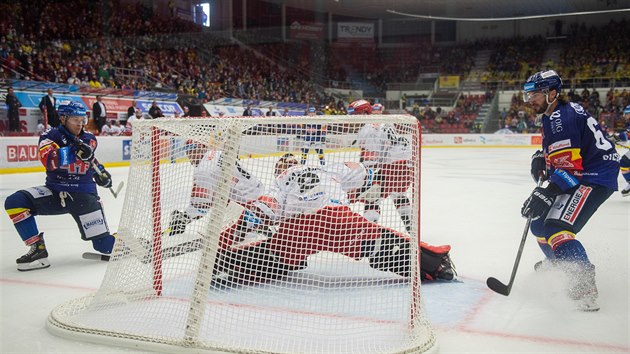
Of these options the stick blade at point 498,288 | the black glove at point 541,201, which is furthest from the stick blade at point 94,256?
the black glove at point 541,201

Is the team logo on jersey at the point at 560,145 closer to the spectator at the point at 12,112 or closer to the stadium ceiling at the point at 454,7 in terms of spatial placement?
the spectator at the point at 12,112

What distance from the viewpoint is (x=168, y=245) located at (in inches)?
99.0

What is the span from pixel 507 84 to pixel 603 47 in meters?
4.78

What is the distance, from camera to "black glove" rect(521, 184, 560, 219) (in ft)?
8.68

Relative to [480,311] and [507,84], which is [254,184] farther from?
[507,84]

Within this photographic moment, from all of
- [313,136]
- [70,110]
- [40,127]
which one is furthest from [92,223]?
[40,127]

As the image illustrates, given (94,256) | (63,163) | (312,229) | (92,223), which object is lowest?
(94,256)

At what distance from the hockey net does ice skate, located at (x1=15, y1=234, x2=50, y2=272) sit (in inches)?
39.2

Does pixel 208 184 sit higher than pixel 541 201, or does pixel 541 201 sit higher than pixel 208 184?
pixel 208 184

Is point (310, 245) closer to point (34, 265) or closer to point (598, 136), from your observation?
point (598, 136)

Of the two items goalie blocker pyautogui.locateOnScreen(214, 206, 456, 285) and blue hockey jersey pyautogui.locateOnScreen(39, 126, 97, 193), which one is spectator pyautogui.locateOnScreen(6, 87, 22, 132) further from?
goalie blocker pyautogui.locateOnScreen(214, 206, 456, 285)

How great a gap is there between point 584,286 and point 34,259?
9.93 feet

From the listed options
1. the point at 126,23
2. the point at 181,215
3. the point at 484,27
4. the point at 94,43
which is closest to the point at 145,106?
the point at 94,43

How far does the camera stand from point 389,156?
7.91 ft
